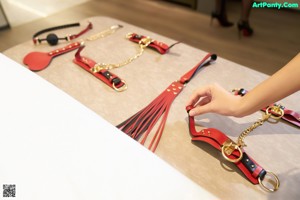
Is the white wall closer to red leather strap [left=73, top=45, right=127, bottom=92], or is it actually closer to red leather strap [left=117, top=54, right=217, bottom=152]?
red leather strap [left=73, top=45, right=127, bottom=92]

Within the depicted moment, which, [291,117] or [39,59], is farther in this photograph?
[39,59]

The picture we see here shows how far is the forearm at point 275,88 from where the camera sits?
40 cm

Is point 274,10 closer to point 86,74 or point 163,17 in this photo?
point 163,17

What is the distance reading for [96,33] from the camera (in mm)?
1087

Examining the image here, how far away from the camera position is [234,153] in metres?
0.54

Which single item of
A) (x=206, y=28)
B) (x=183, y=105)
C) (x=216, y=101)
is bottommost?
(x=206, y=28)

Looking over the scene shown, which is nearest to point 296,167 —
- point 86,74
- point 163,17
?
point 86,74

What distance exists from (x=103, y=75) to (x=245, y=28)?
1.44 meters

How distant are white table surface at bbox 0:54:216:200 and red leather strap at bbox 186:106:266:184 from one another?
Answer: 0.20 metres

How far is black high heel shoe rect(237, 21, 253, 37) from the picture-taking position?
6.00 ft

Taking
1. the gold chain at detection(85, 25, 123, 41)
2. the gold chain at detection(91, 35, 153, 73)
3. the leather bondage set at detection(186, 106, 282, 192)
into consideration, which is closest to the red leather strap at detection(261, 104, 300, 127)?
the leather bondage set at detection(186, 106, 282, 192)

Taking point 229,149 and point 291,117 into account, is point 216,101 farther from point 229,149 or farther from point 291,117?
point 291,117

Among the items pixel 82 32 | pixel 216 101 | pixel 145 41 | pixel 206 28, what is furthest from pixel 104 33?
pixel 206 28

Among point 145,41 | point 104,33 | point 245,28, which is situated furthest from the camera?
point 245,28
